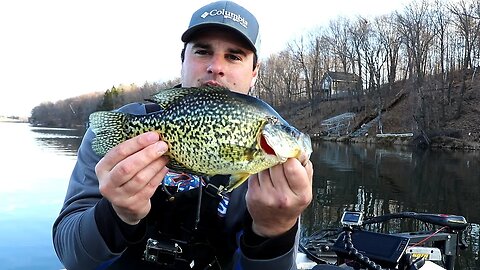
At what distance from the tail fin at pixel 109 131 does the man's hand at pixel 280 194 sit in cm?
80

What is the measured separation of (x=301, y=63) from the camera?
76688 millimetres

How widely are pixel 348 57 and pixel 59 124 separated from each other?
8984 cm

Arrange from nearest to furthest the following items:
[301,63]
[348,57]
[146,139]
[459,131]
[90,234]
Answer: [146,139], [90,234], [459,131], [348,57], [301,63]

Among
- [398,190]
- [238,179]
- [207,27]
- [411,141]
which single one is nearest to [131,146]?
[238,179]

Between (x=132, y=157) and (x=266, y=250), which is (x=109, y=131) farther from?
(x=266, y=250)

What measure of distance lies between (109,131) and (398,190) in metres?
18.6

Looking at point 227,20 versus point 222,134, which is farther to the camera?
point 227,20

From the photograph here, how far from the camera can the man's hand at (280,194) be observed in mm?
2098

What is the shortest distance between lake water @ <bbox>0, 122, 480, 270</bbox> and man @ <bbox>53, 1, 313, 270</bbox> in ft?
28.3

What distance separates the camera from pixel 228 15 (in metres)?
2.89

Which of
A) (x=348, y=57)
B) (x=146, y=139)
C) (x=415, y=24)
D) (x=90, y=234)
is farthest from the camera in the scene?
(x=348, y=57)

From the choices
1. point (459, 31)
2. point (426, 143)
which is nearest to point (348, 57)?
point (459, 31)

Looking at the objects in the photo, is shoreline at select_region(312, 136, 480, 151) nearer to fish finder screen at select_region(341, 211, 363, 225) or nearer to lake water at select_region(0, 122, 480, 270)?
lake water at select_region(0, 122, 480, 270)

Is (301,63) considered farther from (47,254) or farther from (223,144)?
(223,144)
